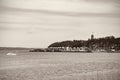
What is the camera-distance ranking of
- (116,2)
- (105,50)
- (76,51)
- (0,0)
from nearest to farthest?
(0,0) → (116,2) → (105,50) → (76,51)

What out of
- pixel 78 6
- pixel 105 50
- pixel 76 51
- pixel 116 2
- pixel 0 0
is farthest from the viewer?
pixel 76 51

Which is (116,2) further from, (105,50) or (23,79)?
(105,50)

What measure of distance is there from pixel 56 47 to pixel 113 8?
44.0 metres

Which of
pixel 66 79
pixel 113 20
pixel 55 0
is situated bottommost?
pixel 66 79

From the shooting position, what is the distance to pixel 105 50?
4559 cm

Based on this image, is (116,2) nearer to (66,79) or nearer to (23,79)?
(66,79)

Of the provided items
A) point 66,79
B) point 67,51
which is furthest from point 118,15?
point 67,51

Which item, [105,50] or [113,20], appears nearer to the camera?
[113,20]

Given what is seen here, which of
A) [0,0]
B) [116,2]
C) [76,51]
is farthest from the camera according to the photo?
[76,51]

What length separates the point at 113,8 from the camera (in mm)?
7113

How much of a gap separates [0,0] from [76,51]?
43302 millimetres

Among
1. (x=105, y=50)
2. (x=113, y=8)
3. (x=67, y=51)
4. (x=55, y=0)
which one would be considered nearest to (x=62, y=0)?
(x=55, y=0)

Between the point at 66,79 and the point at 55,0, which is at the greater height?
the point at 55,0

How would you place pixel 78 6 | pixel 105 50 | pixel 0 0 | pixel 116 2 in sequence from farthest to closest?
1. pixel 105 50
2. pixel 78 6
3. pixel 116 2
4. pixel 0 0
